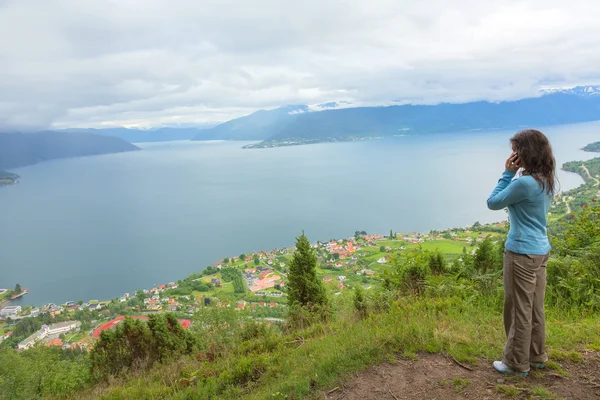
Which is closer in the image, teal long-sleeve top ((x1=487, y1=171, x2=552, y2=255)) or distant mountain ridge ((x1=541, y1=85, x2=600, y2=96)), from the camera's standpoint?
teal long-sleeve top ((x1=487, y1=171, x2=552, y2=255))

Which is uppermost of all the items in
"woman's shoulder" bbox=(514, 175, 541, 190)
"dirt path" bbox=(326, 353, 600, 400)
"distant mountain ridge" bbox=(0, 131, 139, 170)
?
"distant mountain ridge" bbox=(0, 131, 139, 170)

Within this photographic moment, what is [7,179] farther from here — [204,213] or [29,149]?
[204,213]

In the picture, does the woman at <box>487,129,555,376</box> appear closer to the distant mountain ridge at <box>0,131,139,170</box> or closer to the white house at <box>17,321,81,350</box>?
the white house at <box>17,321,81,350</box>

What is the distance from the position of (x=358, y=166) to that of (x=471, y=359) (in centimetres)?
10466

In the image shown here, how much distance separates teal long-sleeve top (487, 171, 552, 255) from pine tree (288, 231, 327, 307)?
7021mm

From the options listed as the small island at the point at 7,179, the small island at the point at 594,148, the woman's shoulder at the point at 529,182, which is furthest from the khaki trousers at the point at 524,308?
the small island at the point at 7,179

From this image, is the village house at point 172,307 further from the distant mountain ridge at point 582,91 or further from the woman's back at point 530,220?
the distant mountain ridge at point 582,91

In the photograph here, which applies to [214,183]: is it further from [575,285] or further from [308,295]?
[575,285]

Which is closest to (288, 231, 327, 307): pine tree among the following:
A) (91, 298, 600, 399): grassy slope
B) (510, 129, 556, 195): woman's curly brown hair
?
(91, 298, 600, 399): grassy slope

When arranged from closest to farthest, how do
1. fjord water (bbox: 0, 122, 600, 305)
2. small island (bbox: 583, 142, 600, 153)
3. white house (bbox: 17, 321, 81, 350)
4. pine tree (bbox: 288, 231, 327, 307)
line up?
pine tree (bbox: 288, 231, 327, 307) < white house (bbox: 17, 321, 81, 350) < fjord water (bbox: 0, 122, 600, 305) < small island (bbox: 583, 142, 600, 153)

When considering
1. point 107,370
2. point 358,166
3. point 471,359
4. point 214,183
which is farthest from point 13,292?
point 358,166

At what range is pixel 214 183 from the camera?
93.5 m

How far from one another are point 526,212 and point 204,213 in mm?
62844

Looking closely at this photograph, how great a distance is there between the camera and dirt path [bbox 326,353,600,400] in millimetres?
2809
